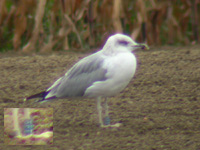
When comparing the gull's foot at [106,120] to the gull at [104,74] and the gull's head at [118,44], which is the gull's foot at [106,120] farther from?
the gull's head at [118,44]

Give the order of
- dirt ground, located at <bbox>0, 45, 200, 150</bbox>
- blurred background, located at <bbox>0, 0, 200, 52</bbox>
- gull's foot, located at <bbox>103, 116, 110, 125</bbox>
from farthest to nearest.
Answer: blurred background, located at <bbox>0, 0, 200, 52</bbox> → gull's foot, located at <bbox>103, 116, 110, 125</bbox> → dirt ground, located at <bbox>0, 45, 200, 150</bbox>

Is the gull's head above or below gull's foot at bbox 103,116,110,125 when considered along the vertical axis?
above

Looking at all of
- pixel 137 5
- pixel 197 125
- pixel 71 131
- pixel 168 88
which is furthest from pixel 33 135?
pixel 137 5

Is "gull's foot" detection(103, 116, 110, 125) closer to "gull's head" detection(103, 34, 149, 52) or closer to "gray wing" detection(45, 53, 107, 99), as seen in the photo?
"gray wing" detection(45, 53, 107, 99)

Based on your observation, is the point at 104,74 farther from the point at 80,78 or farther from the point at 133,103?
the point at 133,103

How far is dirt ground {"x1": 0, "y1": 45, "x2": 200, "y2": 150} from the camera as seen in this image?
2.99m

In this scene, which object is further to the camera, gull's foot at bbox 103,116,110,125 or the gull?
gull's foot at bbox 103,116,110,125

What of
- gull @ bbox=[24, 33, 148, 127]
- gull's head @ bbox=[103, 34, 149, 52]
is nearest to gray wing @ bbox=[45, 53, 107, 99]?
gull @ bbox=[24, 33, 148, 127]

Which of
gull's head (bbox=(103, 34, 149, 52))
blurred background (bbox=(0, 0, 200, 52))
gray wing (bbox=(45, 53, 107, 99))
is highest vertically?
blurred background (bbox=(0, 0, 200, 52))

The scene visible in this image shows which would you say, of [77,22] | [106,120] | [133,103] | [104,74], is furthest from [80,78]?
[77,22]

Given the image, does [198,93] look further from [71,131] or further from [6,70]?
[6,70]

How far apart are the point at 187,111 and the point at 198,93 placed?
366 mm

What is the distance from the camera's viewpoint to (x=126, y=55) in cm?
307

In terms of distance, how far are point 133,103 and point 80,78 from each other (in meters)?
0.66
